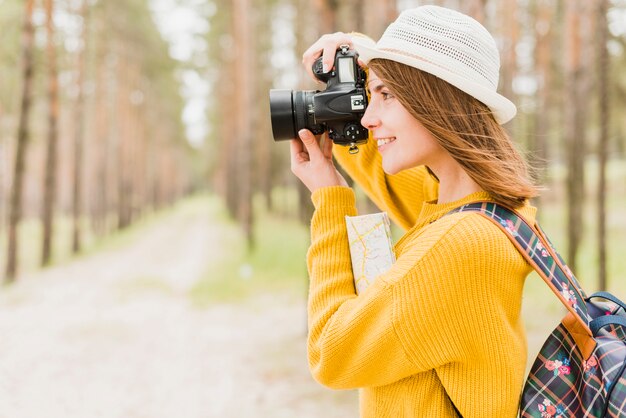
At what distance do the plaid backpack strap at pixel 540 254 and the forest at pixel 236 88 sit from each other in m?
0.34

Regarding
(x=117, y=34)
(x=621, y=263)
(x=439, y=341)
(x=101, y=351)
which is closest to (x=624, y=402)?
(x=439, y=341)

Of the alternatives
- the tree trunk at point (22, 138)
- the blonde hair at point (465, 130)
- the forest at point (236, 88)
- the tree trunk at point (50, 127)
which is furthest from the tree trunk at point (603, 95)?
the tree trunk at point (50, 127)

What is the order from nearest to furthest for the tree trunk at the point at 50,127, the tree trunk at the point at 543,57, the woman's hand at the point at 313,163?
the woman's hand at the point at 313,163
the tree trunk at the point at 50,127
the tree trunk at the point at 543,57

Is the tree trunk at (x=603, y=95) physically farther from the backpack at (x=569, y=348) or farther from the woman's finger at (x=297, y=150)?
the woman's finger at (x=297, y=150)

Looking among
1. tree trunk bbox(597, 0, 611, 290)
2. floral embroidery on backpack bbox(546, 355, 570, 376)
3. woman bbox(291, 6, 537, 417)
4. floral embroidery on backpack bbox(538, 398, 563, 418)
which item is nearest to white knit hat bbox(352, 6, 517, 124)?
woman bbox(291, 6, 537, 417)

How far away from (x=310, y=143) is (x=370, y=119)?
23 cm

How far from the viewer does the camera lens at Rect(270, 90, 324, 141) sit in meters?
1.80

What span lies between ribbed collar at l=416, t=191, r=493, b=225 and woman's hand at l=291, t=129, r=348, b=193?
0.86 feet

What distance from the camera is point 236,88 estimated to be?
1959 centimetres

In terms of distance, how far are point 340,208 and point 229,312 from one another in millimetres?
7045

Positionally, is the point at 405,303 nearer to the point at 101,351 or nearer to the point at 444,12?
the point at 444,12

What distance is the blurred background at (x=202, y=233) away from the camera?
5.48 metres

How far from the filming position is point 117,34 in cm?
2142

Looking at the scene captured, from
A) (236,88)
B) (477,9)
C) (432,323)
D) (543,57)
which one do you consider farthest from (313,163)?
(236,88)
